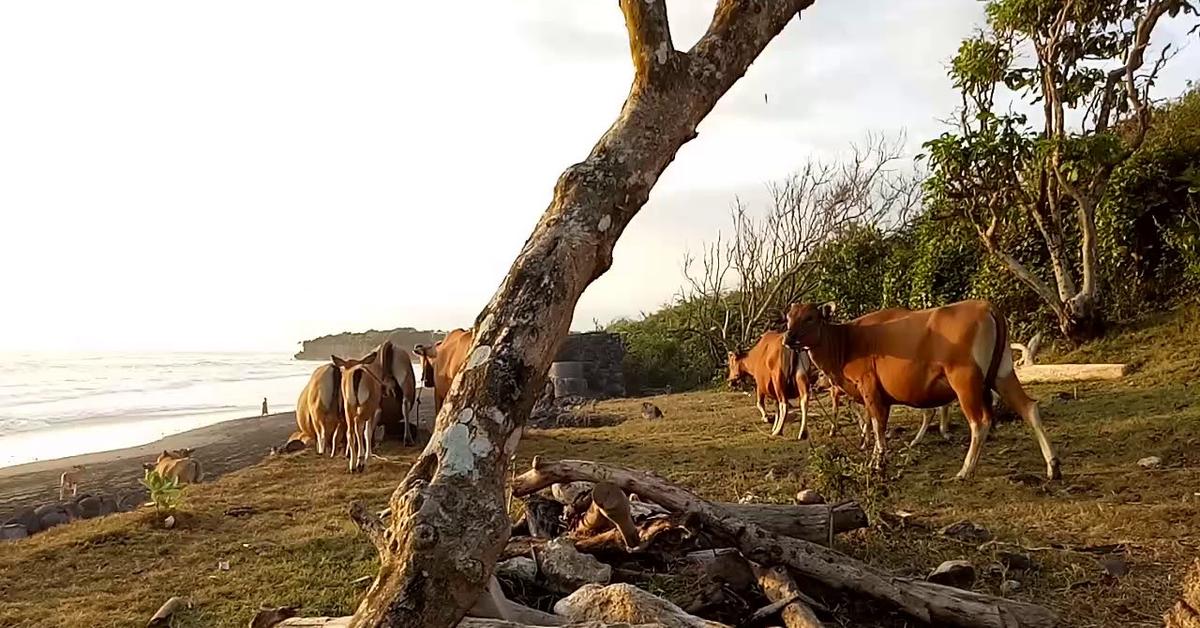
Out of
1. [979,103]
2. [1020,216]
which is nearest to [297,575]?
[979,103]

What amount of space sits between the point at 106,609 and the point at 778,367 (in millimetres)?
7466

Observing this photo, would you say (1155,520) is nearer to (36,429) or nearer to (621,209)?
(621,209)

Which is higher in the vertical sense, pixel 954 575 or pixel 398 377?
pixel 398 377

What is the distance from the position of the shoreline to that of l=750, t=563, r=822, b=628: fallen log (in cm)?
891

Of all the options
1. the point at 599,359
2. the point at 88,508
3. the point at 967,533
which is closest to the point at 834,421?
the point at 967,533

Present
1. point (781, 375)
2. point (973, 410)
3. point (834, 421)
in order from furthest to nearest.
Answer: point (781, 375) → point (834, 421) → point (973, 410)

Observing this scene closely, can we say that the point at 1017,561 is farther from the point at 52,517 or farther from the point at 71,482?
the point at 71,482

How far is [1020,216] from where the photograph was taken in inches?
495

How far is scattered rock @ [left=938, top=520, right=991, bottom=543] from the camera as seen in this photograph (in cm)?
447

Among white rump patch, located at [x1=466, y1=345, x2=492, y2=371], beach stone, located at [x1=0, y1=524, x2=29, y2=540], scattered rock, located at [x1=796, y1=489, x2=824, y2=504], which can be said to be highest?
white rump patch, located at [x1=466, y1=345, x2=492, y2=371]

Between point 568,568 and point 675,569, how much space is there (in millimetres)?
538

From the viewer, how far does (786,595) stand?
135 inches

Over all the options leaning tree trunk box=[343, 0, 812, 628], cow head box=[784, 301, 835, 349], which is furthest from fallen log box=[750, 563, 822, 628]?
cow head box=[784, 301, 835, 349]

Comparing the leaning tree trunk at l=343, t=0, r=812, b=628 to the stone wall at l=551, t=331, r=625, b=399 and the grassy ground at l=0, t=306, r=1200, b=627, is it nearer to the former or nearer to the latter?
the grassy ground at l=0, t=306, r=1200, b=627
